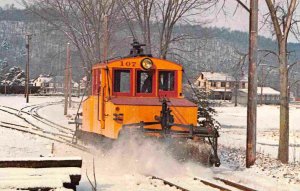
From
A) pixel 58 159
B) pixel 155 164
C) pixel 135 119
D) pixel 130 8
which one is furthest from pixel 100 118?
pixel 130 8

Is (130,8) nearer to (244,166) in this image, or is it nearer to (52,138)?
(52,138)

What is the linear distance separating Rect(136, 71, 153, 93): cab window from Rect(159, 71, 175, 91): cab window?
11.6 inches

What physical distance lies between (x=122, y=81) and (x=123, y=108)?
4.61 ft

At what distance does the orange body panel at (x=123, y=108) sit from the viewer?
1246 centimetres

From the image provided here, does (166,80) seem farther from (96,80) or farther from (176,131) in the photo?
(176,131)

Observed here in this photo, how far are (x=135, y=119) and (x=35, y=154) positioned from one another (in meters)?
4.65

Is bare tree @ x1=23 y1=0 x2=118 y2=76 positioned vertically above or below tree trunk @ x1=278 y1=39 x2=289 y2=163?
above

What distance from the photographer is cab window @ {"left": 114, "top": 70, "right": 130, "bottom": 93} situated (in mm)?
13523

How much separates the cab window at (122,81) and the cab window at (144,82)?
0.32 metres

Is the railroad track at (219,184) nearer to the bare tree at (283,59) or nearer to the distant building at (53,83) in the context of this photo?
the bare tree at (283,59)

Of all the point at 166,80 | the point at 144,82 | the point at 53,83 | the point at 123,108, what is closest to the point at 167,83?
the point at 166,80

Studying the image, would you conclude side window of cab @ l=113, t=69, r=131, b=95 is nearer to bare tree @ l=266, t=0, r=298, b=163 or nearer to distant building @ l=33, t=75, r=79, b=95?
bare tree @ l=266, t=0, r=298, b=163

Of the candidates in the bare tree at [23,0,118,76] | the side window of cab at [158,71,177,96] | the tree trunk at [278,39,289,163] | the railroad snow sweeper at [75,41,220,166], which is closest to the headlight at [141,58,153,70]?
the railroad snow sweeper at [75,41,220,166]

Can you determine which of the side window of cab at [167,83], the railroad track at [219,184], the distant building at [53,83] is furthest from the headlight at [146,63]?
the distant building at [53,83]
